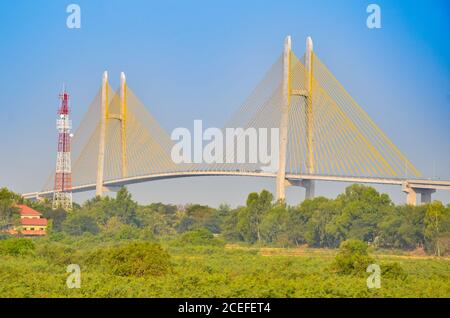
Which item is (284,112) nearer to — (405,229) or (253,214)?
(253,214)

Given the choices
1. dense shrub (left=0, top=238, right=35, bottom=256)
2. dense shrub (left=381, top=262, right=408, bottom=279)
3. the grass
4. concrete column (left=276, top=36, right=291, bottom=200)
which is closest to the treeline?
concrete column (left=276, top=36, right=291, bottom=200)

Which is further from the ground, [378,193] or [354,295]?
Result: [378,193]

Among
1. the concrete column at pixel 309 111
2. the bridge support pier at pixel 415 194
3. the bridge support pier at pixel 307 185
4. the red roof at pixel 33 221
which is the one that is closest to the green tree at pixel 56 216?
the red roof at pixel 33 221

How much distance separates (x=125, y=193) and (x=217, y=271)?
25.0 m

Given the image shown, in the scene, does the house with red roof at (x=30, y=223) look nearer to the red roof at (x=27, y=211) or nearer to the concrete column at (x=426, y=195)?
the red roof at (x=27, y=211)

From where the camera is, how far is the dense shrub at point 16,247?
32438 millimetres

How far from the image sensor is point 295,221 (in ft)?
144

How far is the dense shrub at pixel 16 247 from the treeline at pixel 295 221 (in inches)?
356

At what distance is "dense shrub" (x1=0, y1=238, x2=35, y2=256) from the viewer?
32438mm

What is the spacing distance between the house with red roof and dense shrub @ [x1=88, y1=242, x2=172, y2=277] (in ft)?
59.1

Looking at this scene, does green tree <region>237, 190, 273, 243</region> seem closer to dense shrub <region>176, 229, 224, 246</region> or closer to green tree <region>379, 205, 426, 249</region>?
dense shrub <region>176, 229, 224, 246</region>
